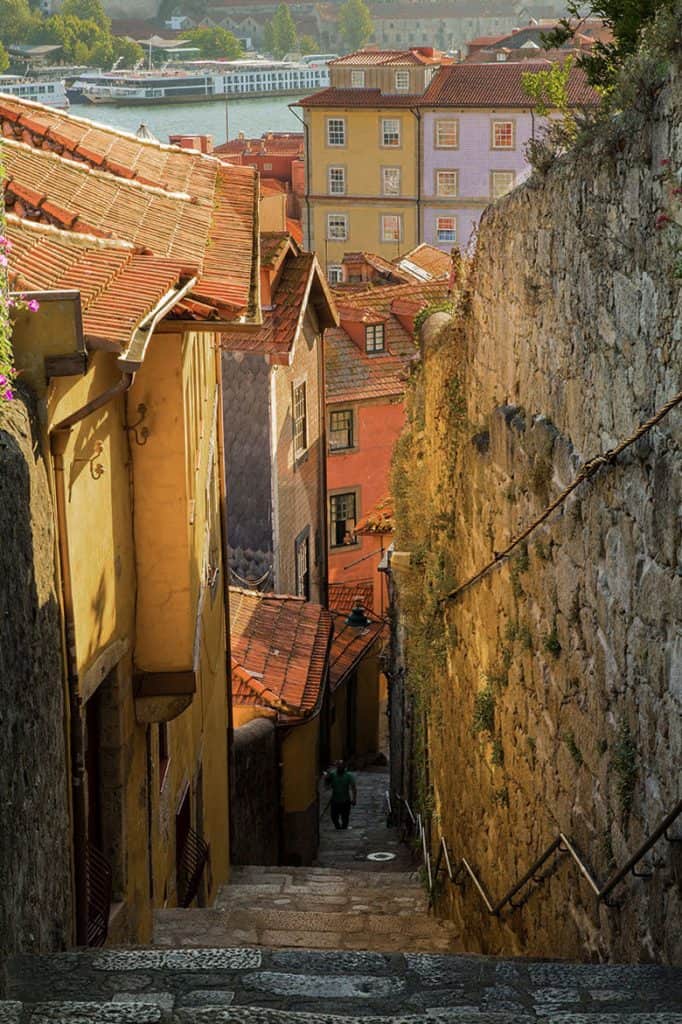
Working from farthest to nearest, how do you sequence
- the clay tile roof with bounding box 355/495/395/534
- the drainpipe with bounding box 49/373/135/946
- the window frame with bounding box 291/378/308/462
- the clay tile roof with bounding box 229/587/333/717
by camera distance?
the clay tile roof with bounding box 355/495/395/534, the window frame with bounding box 291/378/308/462, the clay tile roof with bounding box 229/587/333/717, the drainpipe with bounding box 49/373/135/946

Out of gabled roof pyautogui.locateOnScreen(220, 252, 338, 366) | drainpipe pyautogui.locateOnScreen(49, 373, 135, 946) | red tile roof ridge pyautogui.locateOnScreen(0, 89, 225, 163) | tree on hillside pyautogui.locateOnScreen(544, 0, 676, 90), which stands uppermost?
tree on hillside pyautogui.locateOnScreen(544, 0, 676, 90)

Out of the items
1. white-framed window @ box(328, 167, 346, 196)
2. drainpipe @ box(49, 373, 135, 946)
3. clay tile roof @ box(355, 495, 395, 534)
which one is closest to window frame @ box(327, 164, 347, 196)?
white-framed window @ box(328, 167, 346, 196)

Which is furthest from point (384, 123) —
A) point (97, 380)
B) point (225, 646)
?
point (97, 380)

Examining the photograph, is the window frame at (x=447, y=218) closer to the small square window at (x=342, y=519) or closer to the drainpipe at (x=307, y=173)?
the drainpipe at (x=307, y=173)

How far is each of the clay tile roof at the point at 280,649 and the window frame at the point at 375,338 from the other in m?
13.2

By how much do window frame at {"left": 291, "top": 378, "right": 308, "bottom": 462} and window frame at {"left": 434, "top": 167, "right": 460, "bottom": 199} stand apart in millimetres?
36430

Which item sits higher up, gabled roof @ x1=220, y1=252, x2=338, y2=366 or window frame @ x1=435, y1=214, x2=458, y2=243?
gabled roof @ x1=220, y1=252, x2=338, y2=366

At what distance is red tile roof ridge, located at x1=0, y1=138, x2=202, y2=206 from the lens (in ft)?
34.1

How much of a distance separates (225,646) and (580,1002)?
403 inches

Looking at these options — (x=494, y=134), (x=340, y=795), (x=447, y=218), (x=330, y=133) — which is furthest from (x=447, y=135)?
(x=340, y=795)

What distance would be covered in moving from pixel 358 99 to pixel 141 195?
170 ft

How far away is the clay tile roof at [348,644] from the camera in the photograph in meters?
25.6

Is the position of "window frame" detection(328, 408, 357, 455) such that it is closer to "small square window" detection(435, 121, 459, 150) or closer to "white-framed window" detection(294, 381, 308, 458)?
"white-framed window" detection(294, 381, 308, 458)

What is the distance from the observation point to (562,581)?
6.84 metres
